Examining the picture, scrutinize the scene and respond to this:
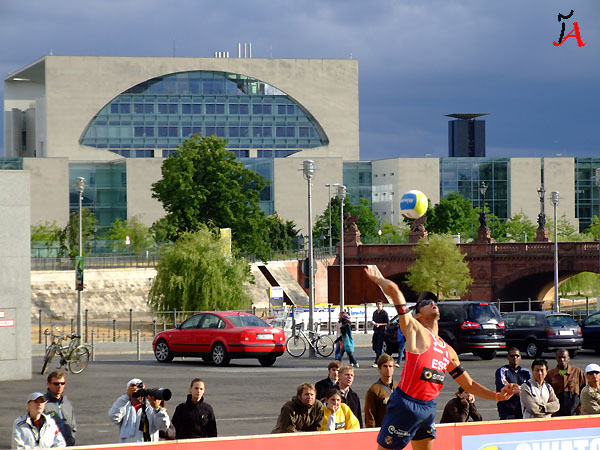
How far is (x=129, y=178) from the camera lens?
377ft

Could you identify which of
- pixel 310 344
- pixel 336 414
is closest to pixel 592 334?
pixel 310 344

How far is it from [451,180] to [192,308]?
79595mm

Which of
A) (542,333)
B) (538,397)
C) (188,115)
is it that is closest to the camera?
(538,397)

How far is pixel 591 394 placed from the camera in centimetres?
1340

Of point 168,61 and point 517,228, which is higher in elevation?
point 168,61

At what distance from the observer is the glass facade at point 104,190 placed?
116m

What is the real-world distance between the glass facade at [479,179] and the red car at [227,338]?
10141 centimetres

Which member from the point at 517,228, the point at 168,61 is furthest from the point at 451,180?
the point at 168,61

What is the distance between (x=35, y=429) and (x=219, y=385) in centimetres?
1295

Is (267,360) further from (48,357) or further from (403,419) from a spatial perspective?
(403,419)

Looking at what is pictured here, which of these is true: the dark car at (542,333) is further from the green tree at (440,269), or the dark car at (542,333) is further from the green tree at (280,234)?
the green tree at (280,234)

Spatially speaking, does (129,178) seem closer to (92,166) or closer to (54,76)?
(92,166)

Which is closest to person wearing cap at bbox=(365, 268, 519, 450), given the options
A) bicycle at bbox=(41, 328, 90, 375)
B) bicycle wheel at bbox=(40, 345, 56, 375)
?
bicycle wheel at bbox=(40, 345, 56, 375)

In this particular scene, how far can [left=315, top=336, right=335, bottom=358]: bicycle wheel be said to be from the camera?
32812 millimetres
